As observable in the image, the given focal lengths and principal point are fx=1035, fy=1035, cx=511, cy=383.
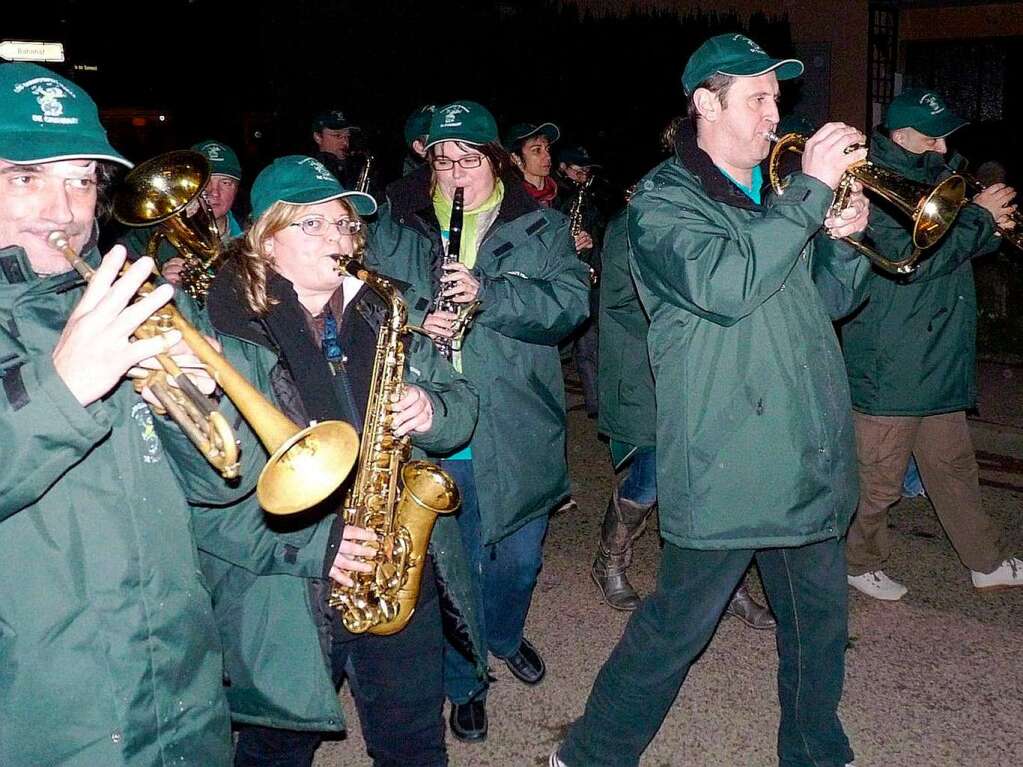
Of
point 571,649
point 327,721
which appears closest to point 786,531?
point 327,721

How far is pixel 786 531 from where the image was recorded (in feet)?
10.1

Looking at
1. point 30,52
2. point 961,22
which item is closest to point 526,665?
point 961,22

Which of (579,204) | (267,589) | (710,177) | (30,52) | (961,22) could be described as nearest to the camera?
(267,589)

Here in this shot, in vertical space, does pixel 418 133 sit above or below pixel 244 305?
below

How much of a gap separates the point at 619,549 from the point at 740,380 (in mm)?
2085

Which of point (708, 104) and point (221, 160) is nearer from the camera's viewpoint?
point (708, 104)

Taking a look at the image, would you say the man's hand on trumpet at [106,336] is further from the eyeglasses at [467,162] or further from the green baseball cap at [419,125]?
the green baseball cap at [419,125]

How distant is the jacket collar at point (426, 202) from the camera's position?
408cm

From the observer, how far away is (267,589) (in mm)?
2740

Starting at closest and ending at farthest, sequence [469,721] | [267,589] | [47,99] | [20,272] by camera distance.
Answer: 1. [20,272]
2. [47,99]
3. [267,589]
4. [469,721]

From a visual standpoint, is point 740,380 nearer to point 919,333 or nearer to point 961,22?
point 919,333

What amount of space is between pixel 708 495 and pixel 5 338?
1944 millimetres

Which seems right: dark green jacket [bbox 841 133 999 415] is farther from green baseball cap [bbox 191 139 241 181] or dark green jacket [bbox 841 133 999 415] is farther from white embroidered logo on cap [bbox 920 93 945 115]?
green baseball cap [bbox 191 139 241 181]

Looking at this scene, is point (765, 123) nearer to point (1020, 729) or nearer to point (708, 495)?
point (708, 495)
